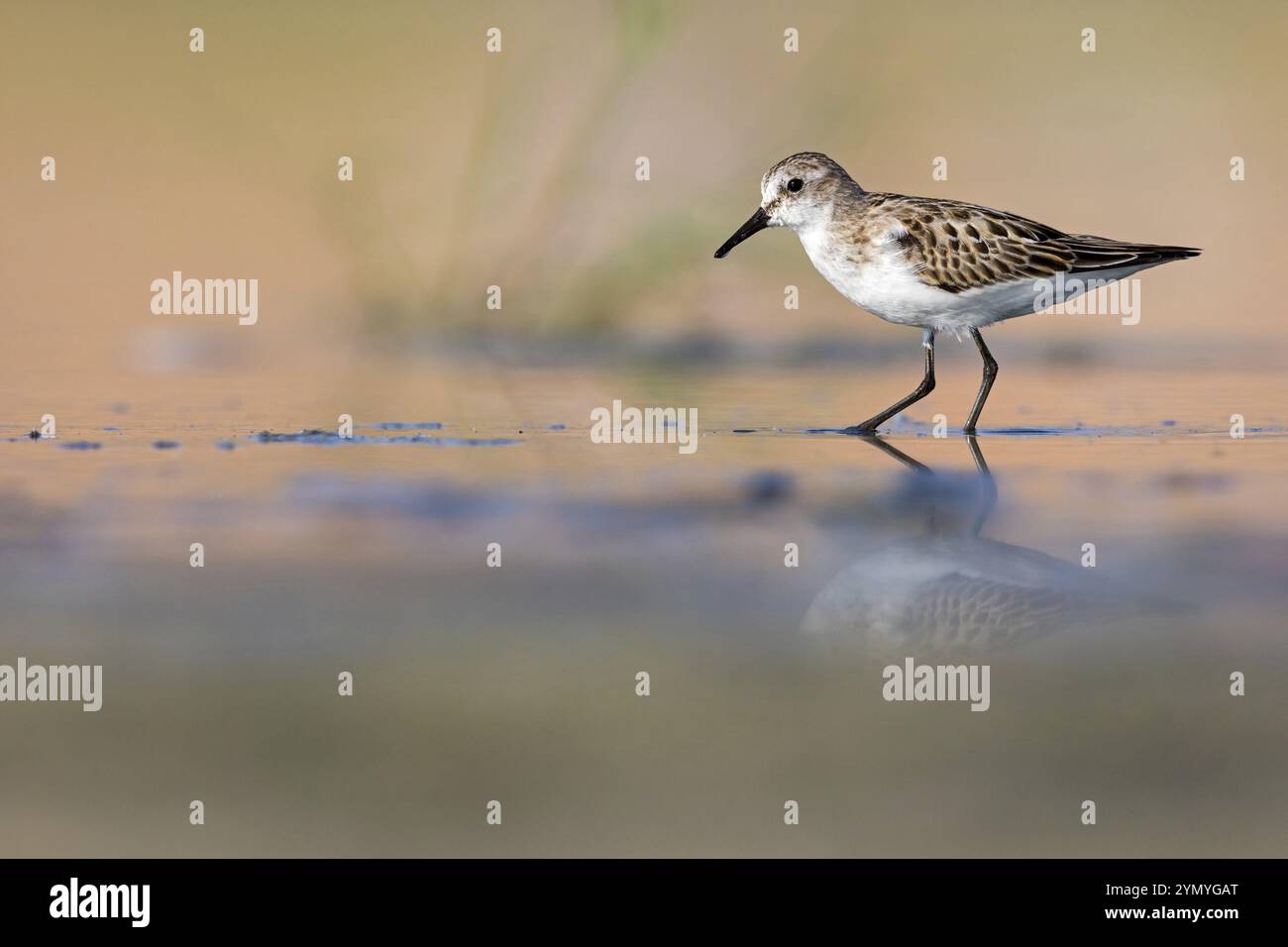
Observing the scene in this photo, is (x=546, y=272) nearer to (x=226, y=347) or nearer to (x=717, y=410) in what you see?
(x=226, y=347)

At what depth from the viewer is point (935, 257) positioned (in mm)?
7836

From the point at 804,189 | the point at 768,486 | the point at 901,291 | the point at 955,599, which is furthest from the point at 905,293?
the point at 955,599

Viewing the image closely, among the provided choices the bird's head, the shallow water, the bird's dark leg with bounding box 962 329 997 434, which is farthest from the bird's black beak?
the shallow water

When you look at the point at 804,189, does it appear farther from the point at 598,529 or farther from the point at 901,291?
the point at 598,529

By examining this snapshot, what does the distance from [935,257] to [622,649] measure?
4.34 metres

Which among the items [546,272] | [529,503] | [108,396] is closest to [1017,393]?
[546,272]

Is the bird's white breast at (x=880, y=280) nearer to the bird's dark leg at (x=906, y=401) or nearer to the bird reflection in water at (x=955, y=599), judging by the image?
the bird's dark leg at (x=906, y=401)

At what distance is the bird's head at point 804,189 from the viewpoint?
27.4 feet

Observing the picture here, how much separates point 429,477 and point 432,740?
2.70 m

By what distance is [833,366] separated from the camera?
1036cm

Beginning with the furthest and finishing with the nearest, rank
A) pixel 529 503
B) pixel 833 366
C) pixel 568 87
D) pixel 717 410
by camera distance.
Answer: pixel 568 87 → pixel 833 366 → pixel 717 410 → pixel 529 503

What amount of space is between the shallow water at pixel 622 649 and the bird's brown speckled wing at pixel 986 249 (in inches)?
50.5

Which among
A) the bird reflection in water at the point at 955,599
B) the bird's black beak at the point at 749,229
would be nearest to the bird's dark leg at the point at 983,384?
the bird's black beak at the point at 749,229

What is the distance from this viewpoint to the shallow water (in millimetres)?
3184
